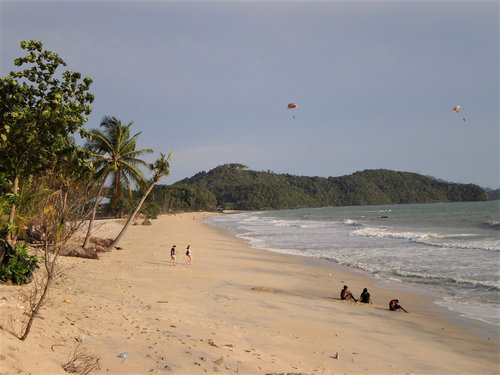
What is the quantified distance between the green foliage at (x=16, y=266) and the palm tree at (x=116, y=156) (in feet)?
30.1

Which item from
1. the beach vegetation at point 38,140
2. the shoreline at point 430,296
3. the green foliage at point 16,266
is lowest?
the shoreline at point 430,296

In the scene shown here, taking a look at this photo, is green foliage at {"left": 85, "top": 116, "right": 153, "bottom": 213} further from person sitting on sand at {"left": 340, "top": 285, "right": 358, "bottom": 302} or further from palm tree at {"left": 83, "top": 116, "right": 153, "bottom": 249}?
person sitting on sand at {"left": 340, "top": 285, "right": 358, "bottom": 302}

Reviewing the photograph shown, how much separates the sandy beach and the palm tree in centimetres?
531

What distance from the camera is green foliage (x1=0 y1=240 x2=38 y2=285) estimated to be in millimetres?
7785

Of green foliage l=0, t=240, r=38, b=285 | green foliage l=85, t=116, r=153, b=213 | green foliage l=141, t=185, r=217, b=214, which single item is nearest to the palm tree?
green foliage l=85, t=116, r=153, b=213

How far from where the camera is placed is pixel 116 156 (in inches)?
692

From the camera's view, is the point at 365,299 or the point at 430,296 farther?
the point at 430,296

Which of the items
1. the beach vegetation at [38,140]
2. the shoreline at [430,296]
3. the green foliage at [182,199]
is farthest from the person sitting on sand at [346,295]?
the green foliage at [182,199]

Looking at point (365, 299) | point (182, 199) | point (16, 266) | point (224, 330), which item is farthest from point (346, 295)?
point (182, 199)

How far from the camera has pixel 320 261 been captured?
2034 centimetres

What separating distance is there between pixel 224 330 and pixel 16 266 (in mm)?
4645

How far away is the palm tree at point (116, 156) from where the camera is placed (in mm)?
17406

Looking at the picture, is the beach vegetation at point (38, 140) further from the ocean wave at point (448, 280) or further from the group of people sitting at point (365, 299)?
the ocean wave at point (448, 280)

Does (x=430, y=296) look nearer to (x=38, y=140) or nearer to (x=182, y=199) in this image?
(x=38, y=140)
